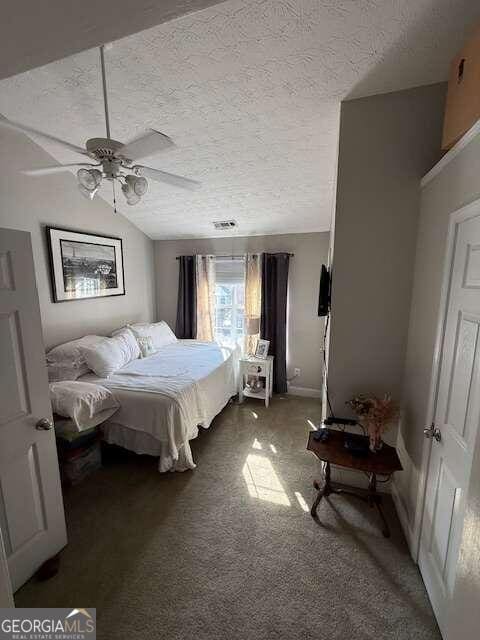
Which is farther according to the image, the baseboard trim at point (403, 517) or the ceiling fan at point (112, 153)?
the baseboard trim at point (403, 517)

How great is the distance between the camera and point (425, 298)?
1625 mm

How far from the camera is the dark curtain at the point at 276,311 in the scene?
3699 mm

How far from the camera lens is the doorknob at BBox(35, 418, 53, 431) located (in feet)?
4.82

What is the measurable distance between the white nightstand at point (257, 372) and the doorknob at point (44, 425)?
2.34 meters

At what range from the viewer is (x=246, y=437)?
2844mm

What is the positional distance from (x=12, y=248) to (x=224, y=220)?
2.54 metres

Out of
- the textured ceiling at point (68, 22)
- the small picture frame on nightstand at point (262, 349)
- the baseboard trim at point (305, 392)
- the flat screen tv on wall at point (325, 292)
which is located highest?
the textured ceiling at point (68, 22)

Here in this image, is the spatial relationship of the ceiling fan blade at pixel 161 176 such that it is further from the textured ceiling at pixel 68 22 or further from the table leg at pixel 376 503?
the table leg at pixel 376 503

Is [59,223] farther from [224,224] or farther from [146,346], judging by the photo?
[224,224]

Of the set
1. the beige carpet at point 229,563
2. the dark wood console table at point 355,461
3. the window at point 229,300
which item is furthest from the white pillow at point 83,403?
the window at point 229,300

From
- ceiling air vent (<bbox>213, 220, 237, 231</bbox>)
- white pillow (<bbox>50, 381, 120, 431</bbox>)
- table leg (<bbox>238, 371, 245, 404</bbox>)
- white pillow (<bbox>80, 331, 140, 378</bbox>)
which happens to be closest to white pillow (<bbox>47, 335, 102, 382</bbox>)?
white pillow (<bbox>80, 331, 140, 378</bbox>)

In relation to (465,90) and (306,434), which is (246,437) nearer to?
(306,434)

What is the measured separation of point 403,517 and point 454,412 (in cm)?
103

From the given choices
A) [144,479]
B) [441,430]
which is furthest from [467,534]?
[144,479]
